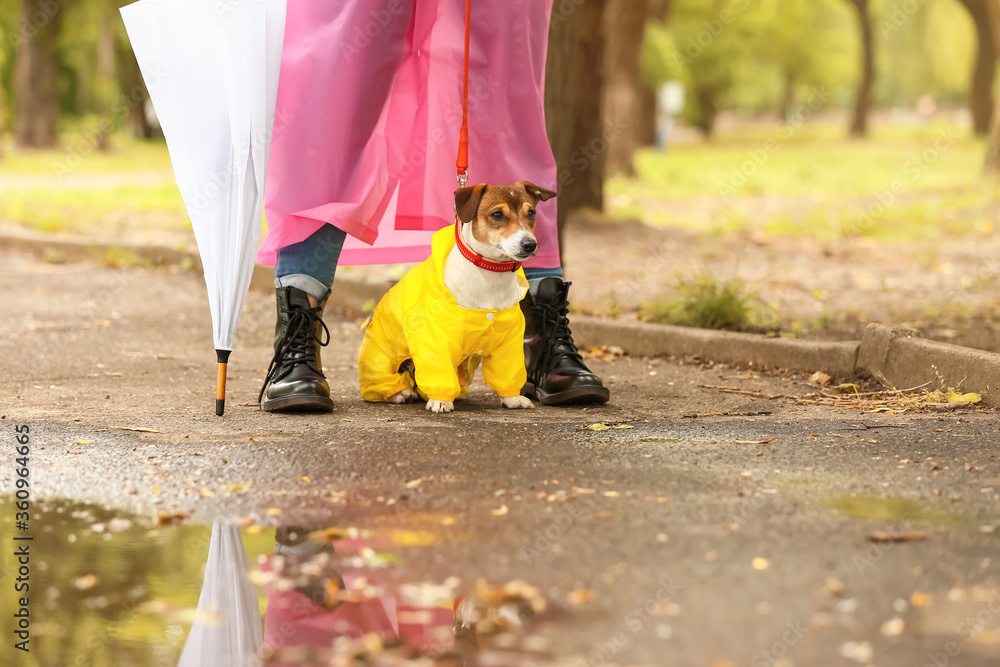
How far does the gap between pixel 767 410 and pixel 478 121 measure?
4.85 feet

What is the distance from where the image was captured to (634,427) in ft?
10.4

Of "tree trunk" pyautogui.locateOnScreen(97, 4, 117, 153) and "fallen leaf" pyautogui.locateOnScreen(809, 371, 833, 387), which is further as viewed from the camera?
"tree trunk" pyautogui.locateOnScreen(97, 4, 117, 153)

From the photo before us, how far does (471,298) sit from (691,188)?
11.5 metres

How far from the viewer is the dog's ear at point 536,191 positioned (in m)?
3.55

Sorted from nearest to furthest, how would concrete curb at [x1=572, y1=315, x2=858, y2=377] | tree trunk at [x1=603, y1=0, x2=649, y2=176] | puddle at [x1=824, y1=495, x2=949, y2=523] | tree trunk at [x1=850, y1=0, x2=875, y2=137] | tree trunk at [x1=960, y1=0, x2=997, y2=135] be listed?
puddle at [x1=824, y1=495, x2=949, y2=523], concrete curb at [x1=572, y1=315, x2=858, y2=377], tree trunk at [x1=603, y1=0, x2=649, y2=176], tree trunk at [x1=960, y1=0, x2=997, y2=135], tree trunk at [x1=850, y1=0, x2=875, y2=137]

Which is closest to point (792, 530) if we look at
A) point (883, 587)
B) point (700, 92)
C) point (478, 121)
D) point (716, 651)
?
point (883, 587)

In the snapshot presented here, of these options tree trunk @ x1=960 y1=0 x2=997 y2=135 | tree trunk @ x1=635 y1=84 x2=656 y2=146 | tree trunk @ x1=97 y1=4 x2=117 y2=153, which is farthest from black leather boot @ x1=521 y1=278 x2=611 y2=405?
tree trunk @ x1=635 y1=84 x2=656 y2=146

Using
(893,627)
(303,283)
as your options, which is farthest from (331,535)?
(303,283)

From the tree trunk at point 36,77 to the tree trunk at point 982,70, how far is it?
2064 cm

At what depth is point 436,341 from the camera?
335 centimetres

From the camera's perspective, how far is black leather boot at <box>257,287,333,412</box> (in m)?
3.37

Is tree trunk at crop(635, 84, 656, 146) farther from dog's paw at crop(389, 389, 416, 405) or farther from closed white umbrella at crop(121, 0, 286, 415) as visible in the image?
closed white umbrella at crop(121, 0, 286, 415)

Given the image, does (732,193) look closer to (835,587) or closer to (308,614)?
(835,587)

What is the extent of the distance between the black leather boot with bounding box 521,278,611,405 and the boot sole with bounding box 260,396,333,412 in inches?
31.1
